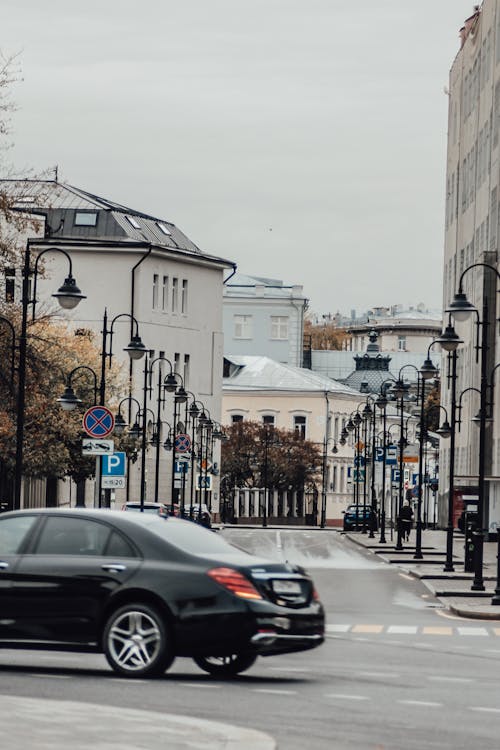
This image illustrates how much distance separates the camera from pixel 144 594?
1641 cm

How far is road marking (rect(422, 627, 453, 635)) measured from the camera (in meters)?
24.5

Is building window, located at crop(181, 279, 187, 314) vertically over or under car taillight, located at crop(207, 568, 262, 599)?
over

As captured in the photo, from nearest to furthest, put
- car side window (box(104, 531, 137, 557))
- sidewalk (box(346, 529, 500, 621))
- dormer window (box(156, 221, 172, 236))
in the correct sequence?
1. car side window (box(104, 531, 137, 557))
2. sidewalk (box(346, 529, 500, 621))
3. dormer window (box(156, 221, 172, 236))

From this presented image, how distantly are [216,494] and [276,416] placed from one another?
3558 cm

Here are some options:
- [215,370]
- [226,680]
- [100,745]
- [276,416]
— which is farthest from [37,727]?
[276,416]

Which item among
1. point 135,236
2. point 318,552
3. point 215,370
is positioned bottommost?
point 318,552

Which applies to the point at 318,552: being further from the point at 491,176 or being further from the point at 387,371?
the point at 387,371

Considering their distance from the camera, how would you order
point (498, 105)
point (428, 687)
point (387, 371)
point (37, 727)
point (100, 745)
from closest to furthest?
point (100, 745) < point (37, 727) < point (428, 687) < point (498, 105) < point (387, 371)

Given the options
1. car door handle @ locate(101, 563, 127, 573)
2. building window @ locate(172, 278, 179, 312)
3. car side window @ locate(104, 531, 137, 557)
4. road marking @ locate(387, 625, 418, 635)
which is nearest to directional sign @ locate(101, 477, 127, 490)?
road marking @ locate(387, 625, 418, 635)

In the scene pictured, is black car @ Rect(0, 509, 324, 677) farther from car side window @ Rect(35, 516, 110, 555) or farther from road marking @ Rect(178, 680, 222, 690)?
road marking @ Rect(178, 680, 222, 690)

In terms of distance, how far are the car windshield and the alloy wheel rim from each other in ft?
2.49

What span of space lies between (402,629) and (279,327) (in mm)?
143996

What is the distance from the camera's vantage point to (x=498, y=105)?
268 ft

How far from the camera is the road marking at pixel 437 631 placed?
24.5 meters
